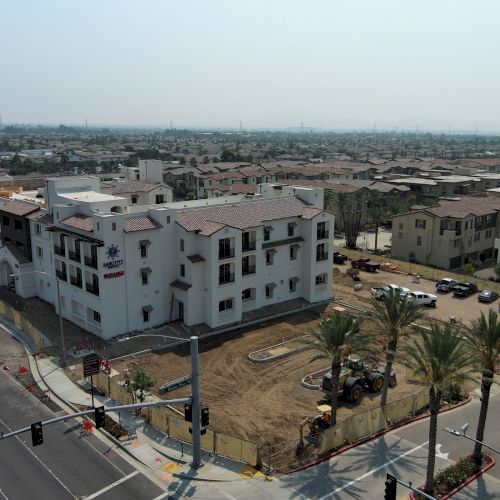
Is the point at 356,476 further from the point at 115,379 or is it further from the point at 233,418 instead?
the point at 115,379

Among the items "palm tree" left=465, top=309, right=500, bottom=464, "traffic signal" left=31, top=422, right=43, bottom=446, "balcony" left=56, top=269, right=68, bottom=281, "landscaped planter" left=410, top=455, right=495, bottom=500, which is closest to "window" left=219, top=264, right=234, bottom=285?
"balcony" left=56, top=269, right=68, bottom=281

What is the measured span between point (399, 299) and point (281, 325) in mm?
19765

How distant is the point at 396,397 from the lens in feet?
135

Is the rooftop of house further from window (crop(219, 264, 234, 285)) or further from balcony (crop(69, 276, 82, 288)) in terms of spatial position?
balcony (crop(69, 276, 82, 288))

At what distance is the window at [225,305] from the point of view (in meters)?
54.1

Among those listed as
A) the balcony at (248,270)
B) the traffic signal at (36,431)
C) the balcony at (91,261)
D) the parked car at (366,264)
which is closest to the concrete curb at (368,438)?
the traffic signal at (36,431)

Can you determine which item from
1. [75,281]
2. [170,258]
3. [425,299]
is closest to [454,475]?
[170,258]

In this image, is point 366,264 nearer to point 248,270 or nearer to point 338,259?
point 338,259

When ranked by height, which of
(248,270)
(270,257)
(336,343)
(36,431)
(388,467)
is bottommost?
(388,467)

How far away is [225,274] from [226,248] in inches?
102

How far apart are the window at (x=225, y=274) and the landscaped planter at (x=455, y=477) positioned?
27.1 m

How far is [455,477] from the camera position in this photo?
30.5 meters

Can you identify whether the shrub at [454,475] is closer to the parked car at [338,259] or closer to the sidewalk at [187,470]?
the sidewalk at [187,470]

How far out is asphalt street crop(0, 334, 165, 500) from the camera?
29.8 meters
